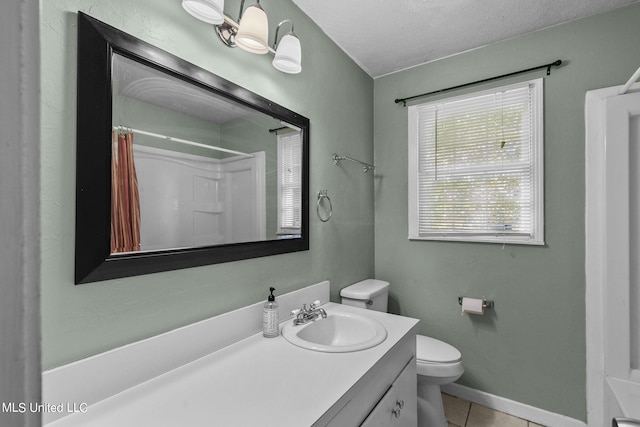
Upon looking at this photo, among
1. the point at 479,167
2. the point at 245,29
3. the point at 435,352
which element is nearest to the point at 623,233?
the point at 479,167

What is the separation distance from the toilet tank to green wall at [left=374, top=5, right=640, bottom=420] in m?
0.28

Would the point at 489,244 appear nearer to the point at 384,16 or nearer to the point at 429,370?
the point at 429,370

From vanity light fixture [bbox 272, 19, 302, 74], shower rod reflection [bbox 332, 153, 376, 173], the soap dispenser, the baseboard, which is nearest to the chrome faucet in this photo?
the soap dispenser

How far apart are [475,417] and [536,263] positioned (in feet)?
3.42

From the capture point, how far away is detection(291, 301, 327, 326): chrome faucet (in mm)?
1411

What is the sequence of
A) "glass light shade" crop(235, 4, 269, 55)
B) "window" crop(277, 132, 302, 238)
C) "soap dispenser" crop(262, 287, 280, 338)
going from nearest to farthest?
"glass light shade" crop(235, 4, 269, 55) < "soap dispenser" crop(262, 287, 280, 338) < "window" crop(277, 132, 302, 238)

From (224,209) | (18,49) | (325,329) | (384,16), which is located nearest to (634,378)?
(325,329)

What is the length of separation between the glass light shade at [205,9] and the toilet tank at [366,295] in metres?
1.57

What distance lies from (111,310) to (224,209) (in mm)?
500

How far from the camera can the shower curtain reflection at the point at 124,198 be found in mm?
898

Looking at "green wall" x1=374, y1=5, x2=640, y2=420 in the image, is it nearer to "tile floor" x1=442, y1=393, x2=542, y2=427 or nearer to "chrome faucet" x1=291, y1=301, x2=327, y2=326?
"tile floor" x1=442, y1=393, x2=542, y2=427

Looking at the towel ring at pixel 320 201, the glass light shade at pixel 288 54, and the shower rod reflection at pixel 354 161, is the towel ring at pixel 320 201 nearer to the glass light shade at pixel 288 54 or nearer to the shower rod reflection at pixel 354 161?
the shower rod reflection at pixel 354 161

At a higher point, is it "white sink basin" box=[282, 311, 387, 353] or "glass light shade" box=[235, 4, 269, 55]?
"glass light shade" box=[235, 4, 269, 55]

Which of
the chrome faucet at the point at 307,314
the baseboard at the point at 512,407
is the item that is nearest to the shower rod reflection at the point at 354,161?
the chrome faucet at the point at 307,314
